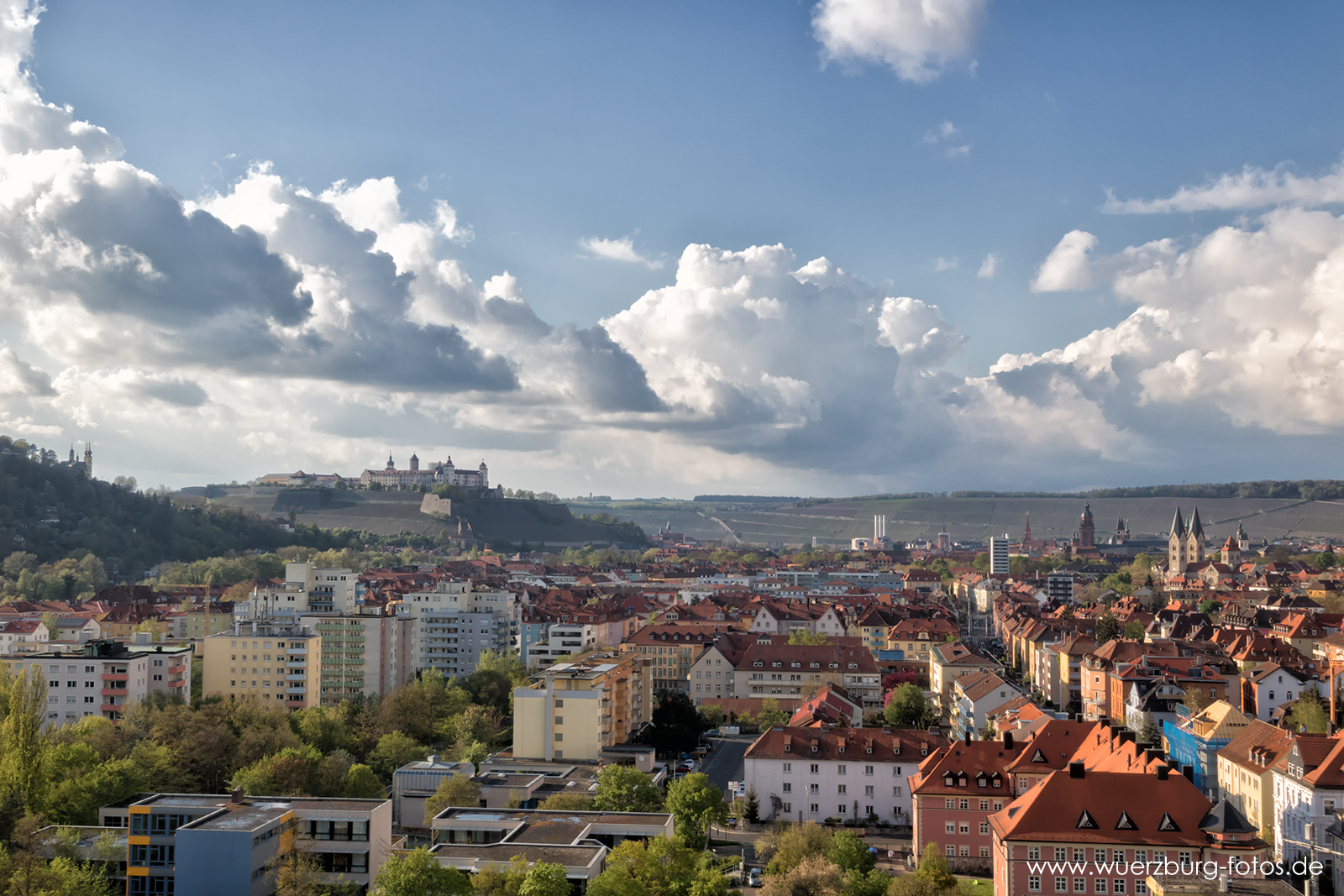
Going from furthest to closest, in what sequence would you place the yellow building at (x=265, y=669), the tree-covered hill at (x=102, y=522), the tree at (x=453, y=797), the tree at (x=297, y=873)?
1. the tree-covered hill at (x=102, y=522)
2. the yellow building at (x=265, y=669)
3. the tree at (x=453, y=797)
4. the tree at (x=297, y=873)

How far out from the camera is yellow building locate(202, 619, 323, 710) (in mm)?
47969

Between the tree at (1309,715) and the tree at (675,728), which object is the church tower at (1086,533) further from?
the tree at (675,728)

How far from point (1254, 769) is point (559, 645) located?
33.1m

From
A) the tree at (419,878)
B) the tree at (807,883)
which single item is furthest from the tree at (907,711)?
the tree at (419,878)

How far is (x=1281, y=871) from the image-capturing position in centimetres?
2461

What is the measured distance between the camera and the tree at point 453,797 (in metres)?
31.7

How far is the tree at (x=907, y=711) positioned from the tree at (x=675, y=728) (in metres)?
8.15

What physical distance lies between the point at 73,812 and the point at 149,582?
220ft

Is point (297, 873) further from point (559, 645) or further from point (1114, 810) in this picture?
point (559, 645)

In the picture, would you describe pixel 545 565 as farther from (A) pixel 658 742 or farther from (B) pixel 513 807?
(B) pixel 513 807

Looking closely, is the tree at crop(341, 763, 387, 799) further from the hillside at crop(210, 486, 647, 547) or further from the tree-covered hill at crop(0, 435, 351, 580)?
the hillside at crop(210, 486, 647, 547)

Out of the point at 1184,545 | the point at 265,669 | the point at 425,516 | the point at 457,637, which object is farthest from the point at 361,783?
the point at 425,516

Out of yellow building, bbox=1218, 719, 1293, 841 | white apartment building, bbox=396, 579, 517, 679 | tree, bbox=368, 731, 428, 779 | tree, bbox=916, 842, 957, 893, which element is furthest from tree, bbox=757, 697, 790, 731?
tree, bbox=916, 842, 957, 893

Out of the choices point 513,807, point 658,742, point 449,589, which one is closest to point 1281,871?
point 513,807
